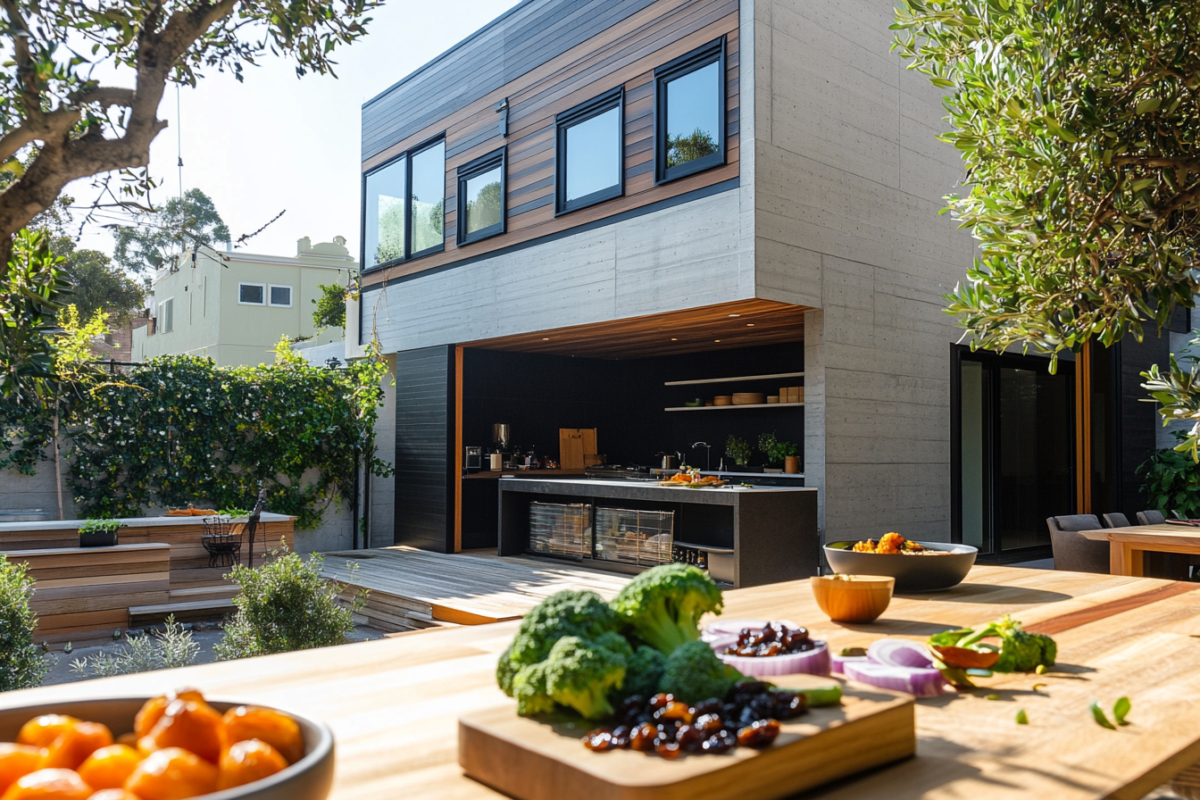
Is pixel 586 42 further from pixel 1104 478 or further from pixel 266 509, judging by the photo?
pixel 1104 478

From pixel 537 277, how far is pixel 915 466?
4.14m

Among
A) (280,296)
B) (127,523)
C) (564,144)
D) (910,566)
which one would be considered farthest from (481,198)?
(280,296)

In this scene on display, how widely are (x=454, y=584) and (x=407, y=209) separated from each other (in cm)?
556

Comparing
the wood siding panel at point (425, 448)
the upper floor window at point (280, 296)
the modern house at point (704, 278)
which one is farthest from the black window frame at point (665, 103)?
the upper floor window at point (280, 296)

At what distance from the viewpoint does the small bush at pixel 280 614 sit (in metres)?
4.79

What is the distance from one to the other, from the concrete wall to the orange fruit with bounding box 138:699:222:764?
6.59m

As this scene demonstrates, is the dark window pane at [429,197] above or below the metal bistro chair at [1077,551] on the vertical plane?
above

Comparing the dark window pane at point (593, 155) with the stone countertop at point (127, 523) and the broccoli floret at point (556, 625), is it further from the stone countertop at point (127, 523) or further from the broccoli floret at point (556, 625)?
the broccoli floret at point (556, 625)

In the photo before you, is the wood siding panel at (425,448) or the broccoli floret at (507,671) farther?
the wood siding panel at (425,448)

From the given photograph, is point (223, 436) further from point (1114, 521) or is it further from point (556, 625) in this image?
point (556, 625)

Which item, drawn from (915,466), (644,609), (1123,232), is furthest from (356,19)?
(915,466)

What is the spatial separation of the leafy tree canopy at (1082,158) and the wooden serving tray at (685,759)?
2382mm

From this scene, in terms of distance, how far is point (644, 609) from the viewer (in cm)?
117

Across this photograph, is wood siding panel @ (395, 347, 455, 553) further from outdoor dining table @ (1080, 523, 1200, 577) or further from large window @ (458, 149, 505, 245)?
outdoor dining table @ (1080, 523, 1200, 577)
